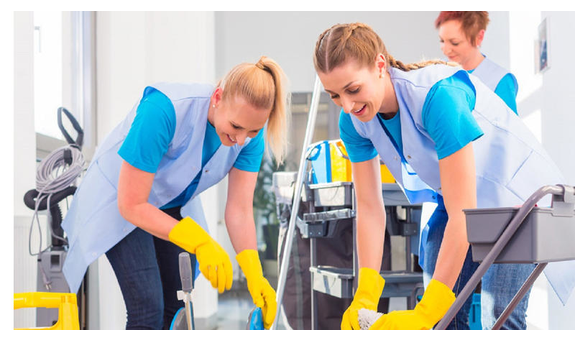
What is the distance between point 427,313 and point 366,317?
151 millimetres

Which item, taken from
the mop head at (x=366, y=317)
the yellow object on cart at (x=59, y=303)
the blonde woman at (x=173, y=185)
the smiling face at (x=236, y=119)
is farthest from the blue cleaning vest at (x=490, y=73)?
the yellow object on cart at (x=59, y=303)

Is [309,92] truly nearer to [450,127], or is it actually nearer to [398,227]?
[398,227]

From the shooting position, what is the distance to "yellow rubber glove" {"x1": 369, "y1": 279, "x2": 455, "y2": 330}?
3.20 feet

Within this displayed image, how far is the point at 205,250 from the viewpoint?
1.33m

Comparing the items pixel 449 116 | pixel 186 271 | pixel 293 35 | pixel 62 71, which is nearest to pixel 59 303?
pixel 186 271

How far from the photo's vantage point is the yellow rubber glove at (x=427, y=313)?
3.20 ft

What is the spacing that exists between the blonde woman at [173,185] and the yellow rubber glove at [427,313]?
18.6 inches

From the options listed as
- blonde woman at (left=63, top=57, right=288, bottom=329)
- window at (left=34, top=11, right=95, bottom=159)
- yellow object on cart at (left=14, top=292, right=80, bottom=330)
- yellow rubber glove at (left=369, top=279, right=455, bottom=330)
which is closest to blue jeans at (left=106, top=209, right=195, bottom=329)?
blonde woman at (left=63, top=57, right=288, bottom=329)

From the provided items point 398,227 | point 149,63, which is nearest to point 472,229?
point 398,227

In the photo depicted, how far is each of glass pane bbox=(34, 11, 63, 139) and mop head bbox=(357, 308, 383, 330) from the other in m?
1.83

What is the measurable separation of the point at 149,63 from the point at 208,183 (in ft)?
5.55

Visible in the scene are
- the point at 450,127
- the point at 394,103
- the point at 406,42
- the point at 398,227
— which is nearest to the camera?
the point at 450,127

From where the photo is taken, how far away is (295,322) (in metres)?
2.51

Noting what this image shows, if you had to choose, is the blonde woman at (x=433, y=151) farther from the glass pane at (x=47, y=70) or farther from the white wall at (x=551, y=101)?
the glass pane at (x=47, y=70)
